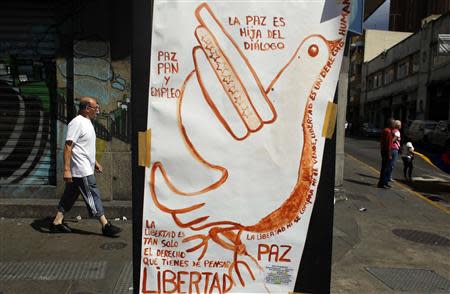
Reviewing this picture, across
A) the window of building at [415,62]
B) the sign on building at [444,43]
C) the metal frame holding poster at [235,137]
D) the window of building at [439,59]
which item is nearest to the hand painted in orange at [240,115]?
the metal frame holding poster at [235,137]

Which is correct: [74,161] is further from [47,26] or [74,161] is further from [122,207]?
[47,26]

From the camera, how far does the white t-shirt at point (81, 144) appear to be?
17.3 ft

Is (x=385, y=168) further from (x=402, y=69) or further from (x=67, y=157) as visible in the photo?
(x=402, y=69)

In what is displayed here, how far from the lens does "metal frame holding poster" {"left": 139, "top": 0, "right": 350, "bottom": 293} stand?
75.9 inches

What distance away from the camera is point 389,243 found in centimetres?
634

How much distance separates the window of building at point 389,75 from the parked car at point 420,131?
688 inches

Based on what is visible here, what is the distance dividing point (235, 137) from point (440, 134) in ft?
83.2

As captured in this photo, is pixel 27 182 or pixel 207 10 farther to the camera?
pixel 27 182

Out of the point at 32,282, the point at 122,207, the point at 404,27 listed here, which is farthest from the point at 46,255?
the point at 404,27

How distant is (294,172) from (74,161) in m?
3.98

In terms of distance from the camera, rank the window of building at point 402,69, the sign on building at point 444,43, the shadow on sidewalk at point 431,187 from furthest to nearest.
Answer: the window of building at point 402,69 → the sign on building at point 444,43 → the shadow on sidewalk at point 431,187

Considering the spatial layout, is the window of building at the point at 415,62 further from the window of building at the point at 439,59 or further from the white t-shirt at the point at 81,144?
the white t-shirt at the point at 81,144

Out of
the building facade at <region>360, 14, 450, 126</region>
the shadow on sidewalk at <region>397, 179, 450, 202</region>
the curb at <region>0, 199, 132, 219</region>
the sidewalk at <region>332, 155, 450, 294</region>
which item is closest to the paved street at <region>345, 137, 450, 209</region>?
the shadow on sidewalk at <region>397, 179, 450, 202</region>

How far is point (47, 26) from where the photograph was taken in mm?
6793
